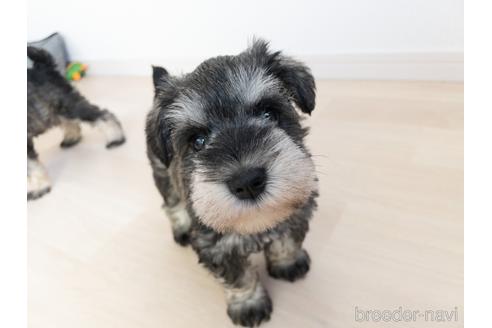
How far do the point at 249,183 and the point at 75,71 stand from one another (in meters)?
3.02

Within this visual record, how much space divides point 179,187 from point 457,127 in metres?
1.27

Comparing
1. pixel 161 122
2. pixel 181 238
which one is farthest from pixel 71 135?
pixel 161 122

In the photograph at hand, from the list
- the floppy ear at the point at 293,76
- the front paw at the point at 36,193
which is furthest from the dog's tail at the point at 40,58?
the floppy ear at the point at 293,76

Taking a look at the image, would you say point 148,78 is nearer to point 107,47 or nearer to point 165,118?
point 107,47

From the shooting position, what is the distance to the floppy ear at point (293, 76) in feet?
3.20

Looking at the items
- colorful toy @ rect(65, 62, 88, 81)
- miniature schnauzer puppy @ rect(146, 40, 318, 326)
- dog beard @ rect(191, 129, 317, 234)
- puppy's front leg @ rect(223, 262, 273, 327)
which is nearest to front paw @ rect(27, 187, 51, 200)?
miniature schnauzer puppy @ rect(146, 40, 318, 326)

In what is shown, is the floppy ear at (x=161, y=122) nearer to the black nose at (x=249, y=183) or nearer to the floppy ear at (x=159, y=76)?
the floppy ear at (x=159, y=76)

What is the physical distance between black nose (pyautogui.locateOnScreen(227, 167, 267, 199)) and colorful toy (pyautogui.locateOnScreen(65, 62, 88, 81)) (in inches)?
117

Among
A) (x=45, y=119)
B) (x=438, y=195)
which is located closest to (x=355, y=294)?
(x=438, y=195)

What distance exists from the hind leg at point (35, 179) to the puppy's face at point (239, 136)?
110cm

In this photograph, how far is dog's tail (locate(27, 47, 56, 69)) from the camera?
191 centimetres

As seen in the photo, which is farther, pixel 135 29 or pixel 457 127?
pixel 135 29

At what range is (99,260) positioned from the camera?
1387 millimetres

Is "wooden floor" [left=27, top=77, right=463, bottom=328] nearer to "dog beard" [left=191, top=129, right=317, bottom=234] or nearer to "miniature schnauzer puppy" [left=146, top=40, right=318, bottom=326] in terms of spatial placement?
"miniature schnauzer puppy" [left=146, top=40, right=318, bottom=326]
